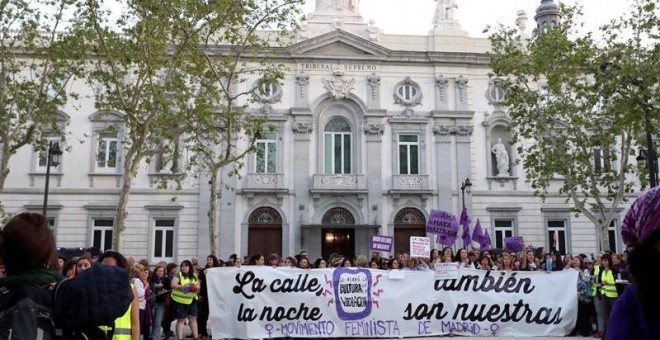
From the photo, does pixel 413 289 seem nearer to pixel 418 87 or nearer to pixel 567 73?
pixel 567 73

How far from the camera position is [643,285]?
2189 millimetres

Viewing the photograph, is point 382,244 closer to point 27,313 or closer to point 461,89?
point 461,89

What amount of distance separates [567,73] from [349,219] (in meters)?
12.6

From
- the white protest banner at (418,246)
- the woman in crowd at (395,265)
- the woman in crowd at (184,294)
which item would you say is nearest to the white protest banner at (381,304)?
the woman in crowd at (184,294)

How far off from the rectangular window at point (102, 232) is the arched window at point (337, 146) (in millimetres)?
10885

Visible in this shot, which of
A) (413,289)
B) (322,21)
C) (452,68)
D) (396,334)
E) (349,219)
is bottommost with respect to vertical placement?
(396,334)

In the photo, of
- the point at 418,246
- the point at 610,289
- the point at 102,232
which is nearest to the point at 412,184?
the point at 418,246

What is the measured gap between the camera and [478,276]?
13.5 metres

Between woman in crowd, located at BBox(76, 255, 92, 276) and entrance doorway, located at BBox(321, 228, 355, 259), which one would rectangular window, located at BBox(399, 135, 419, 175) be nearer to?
entrance doorway, located at BBox(321, 228, 355, 259)

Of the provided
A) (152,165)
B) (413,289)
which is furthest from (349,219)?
(413,289)

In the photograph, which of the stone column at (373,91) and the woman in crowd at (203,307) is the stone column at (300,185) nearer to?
the stone column at (373,91)

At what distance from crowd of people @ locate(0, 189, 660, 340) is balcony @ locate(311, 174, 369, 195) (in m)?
14.5

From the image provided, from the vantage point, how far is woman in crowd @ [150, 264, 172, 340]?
13266mm

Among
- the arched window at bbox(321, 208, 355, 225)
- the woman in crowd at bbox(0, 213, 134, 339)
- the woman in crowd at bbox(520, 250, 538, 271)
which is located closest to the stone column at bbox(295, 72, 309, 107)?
the arched window at bbox(321, 208, 355, 225)
